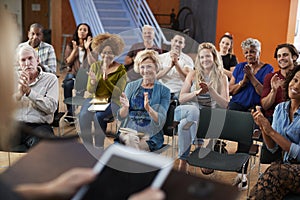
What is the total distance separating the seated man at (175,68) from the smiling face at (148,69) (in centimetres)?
79

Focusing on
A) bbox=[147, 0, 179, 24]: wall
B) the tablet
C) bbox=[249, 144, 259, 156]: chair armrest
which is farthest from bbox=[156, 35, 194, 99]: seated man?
bbox=[147, 0, 179, 24]: wall

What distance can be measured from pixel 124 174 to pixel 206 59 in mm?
3102

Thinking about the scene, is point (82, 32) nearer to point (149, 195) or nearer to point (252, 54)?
point (252, 54)

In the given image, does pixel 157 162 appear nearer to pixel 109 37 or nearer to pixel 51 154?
pixel 51 154

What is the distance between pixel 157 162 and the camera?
0.83 meters

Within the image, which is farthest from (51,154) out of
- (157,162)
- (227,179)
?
(227,179)

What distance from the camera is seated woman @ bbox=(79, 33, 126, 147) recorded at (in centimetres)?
395

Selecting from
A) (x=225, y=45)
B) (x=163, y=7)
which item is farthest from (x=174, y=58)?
(x=163, y=7)

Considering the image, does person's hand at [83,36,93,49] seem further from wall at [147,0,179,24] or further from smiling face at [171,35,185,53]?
wall at [147,0,179,24]

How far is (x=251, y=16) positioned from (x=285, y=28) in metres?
0.71

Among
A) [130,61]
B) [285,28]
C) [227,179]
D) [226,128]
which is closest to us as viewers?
[226,128]

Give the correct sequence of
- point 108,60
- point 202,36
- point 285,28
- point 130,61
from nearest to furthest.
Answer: point 108,60 < point 130,61 < point 285,28 < point 202,36

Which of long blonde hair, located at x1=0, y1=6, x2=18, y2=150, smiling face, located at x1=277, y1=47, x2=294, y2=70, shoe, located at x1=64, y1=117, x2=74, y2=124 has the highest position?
long blonde hair, located at x1=0, y1=6, x2=18, y2=150

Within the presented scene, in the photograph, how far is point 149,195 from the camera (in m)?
0.74
